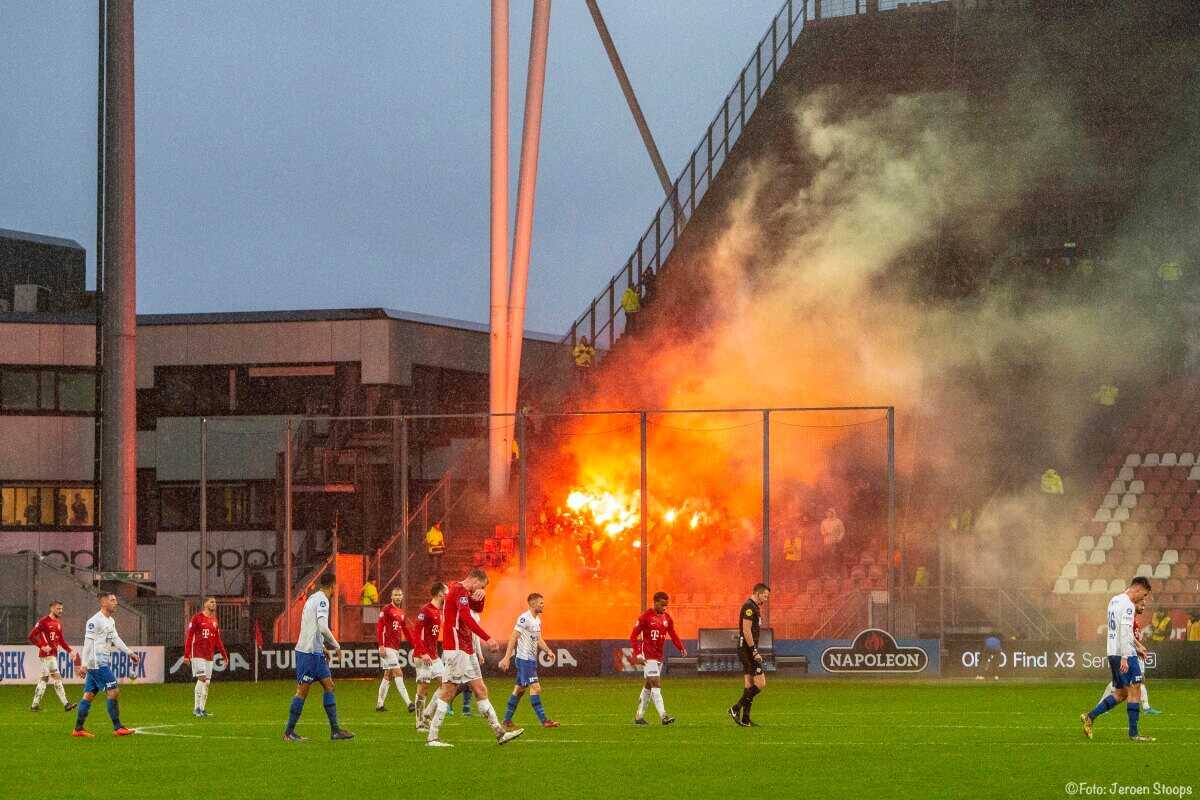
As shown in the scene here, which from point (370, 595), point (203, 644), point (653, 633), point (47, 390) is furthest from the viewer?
point (47, 390)

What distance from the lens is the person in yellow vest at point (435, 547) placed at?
44.0 metres

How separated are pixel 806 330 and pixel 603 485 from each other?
32.8 ft

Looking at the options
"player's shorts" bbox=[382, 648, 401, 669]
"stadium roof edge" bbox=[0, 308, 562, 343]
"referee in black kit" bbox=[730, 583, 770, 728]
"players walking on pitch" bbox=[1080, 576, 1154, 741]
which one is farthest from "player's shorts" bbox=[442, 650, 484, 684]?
"stadium roof edge" bbox=[0, 308, 562, 343]

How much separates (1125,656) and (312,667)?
10.1 m

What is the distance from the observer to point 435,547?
1735 inches

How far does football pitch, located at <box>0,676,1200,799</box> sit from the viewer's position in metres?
16.3

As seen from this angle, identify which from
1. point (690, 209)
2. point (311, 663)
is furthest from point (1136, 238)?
point (311, 663)

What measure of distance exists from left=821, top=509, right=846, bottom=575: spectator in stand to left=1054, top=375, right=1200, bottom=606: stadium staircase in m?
6.18

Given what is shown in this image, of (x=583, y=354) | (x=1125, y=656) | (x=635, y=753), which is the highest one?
(x=583, y=354)

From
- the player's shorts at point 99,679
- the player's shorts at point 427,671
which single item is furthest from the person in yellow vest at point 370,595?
the player's shorts at point 99,679

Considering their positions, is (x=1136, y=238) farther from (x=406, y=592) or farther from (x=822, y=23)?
(x=406, y=592)

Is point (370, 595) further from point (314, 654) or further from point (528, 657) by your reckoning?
point (314, 654)

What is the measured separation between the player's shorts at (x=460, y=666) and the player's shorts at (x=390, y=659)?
8584mm

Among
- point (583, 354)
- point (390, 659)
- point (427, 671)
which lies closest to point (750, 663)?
point (427, 671)
